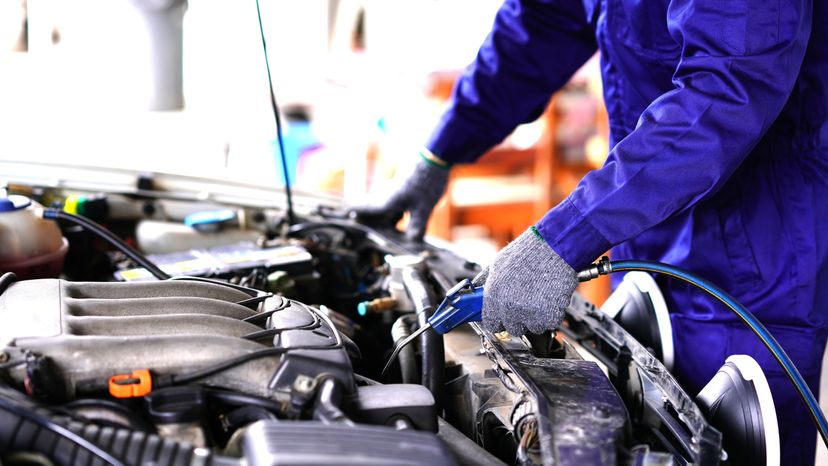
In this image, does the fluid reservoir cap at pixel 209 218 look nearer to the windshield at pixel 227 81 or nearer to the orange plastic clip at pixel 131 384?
the windshield at pixel 227 81

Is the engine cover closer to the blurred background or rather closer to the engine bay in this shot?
the engine bay

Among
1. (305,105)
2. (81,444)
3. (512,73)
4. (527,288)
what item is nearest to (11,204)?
(81,444)

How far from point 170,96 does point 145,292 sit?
2.80ft

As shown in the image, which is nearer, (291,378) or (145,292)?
(291,378)

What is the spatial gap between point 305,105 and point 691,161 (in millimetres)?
4086

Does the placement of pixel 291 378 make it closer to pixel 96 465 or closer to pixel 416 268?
pixel 96 465

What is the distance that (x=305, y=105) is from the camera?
4.89 meters

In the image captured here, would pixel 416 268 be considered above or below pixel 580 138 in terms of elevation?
below

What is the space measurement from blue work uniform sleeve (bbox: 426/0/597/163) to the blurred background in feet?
0.96

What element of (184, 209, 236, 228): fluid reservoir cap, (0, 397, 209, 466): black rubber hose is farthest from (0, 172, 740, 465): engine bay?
(184, 209, 236, 228): fluid reservoir cap

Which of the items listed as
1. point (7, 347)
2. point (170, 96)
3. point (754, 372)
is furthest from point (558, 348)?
point (170, 96)

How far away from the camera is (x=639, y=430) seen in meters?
1.07

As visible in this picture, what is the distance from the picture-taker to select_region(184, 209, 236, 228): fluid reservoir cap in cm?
166

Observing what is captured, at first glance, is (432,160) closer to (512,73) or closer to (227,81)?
(512,73)
